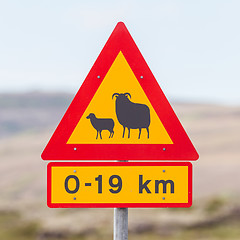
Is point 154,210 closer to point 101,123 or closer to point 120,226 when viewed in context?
point 120,226

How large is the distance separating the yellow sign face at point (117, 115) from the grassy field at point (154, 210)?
15.9m

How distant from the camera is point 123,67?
4.30 meters

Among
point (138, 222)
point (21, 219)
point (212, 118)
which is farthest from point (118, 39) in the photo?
point (212, 118)

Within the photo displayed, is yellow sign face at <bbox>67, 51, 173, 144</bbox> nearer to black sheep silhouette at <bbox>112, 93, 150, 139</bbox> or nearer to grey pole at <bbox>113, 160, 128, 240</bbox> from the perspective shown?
black sheep silhouette at <bbox>112, 93, 150, 139</bbox>

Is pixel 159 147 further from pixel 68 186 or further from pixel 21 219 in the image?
pixel 21 219

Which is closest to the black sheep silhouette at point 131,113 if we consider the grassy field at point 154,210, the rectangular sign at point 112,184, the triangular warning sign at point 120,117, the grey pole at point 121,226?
the triangular warning sign at point 120,117

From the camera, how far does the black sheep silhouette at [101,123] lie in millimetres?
4082

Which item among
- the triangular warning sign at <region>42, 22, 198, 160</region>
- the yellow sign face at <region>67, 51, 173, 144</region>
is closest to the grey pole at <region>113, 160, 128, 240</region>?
the triangular warning sign at <region>42, 22, 198, 160</region>

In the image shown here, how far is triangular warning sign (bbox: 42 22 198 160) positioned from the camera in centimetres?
423

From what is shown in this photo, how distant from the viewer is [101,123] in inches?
160

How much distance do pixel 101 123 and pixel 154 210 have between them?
23242 millimetres

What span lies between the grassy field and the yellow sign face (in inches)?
624

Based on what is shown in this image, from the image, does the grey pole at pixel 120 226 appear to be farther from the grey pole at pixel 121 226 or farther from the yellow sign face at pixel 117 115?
the yellow sign face at pixel 117 115

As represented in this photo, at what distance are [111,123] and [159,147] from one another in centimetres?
40
